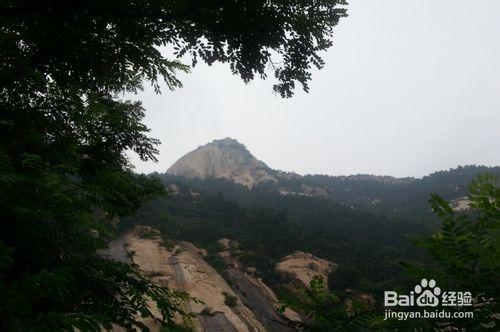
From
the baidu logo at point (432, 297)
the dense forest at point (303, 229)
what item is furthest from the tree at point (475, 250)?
the dense forest at point (303, 229)

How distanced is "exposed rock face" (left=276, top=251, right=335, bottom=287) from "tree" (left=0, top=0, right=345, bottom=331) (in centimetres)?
2258

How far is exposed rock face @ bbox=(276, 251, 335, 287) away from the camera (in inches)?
1043

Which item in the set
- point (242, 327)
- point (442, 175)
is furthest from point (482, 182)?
point (442, 175)

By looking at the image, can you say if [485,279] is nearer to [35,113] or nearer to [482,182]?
[482,182]

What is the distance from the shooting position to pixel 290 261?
95.8ft

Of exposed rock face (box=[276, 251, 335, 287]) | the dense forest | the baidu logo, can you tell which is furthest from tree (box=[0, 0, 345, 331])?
exposed rock face (box=[276, 251, 335, 287])

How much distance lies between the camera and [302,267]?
27625 millimetres

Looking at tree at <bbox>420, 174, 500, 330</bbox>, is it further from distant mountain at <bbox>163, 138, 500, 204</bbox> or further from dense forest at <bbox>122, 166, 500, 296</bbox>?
distant mountain at <bbox>163, 138, 500, 204</bbox>

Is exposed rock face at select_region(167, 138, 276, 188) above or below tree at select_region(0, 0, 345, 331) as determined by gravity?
above

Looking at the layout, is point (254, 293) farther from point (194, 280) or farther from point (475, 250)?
point (475, 250)

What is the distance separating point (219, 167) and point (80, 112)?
9659 cm

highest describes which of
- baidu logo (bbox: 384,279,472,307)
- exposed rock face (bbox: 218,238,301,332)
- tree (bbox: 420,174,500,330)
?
tree (bbox: 420,174,500,330)

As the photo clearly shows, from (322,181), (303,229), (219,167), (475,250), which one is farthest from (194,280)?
(322,181)

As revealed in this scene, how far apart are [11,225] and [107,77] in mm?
2967
